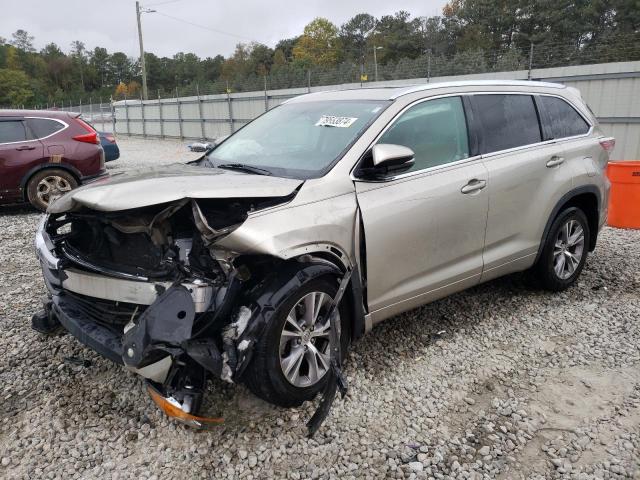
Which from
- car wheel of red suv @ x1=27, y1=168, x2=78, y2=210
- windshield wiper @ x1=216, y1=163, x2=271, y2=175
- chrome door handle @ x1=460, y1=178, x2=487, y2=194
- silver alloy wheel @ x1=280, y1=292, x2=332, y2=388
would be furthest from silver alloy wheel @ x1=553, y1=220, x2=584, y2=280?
car wheel of red suv @ x1=27, y1=168, x2=78, y2=210

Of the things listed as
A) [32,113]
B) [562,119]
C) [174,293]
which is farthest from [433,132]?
[32,113]

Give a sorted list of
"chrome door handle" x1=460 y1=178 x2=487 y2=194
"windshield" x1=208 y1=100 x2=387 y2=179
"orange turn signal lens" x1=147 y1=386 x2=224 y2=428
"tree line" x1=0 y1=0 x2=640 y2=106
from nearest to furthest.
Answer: "orange turn signal lens" x1=147 y1=386 x2=224 y2=428, "windshield" x1=208 y1=100 x2=387 y2=179, "chrome door handle" x1=460 y1=178 x2=487 y2=194, "tree line" x1=0 y1=0 x2=640 y2=106

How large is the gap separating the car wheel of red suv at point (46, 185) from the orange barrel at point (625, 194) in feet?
26.1

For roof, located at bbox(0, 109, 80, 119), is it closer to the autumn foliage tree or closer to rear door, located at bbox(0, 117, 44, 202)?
rear door, located at bbox(0, 117, 44, 202)

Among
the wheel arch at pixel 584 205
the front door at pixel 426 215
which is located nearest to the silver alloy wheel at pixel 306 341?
the front door at pixel 426 215

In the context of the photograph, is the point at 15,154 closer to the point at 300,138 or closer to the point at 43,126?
the point at 43,126

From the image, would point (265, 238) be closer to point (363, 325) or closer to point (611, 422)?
point (363, 325)

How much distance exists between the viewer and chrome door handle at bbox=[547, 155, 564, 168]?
4.23 metres

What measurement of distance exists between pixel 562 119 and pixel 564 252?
114 cm

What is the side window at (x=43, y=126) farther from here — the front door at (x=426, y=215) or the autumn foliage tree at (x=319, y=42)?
the autumn foliage tree at (x=319, y=42)

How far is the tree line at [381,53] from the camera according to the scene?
15.1m

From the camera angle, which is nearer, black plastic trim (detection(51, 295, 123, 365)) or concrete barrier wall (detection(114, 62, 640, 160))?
black plastic trim (detection(51, 295, 123, 365))

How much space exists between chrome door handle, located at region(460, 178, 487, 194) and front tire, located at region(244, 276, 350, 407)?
1.23 m

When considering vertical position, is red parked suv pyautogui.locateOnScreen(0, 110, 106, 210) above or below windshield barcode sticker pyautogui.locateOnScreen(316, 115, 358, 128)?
below
